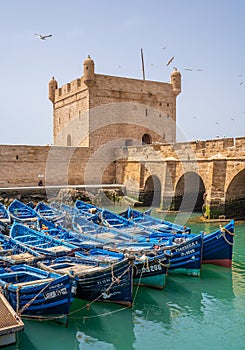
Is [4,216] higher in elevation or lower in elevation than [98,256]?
higher

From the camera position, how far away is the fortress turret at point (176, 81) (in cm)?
3167

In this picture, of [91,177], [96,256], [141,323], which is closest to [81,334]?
[141,323]

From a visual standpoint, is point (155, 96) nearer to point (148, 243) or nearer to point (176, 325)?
point (148, 243)

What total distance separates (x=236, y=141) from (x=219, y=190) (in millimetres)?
2565

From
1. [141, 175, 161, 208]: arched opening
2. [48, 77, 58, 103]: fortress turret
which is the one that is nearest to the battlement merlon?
[48, 77, 58, 103]: fortress turret

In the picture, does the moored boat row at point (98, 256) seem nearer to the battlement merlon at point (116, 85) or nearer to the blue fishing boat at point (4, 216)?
the blue fishing boat at point (4, 216)

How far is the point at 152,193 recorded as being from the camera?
2633 cm

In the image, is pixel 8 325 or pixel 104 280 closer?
pixel 8 325

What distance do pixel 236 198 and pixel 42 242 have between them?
36.1ft

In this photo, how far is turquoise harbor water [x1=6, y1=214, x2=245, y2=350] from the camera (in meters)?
8.04

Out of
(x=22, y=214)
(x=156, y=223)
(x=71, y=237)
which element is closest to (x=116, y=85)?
(x=22, y=214)

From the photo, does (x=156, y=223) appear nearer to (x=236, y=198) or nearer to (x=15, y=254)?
(x=15, y=254)

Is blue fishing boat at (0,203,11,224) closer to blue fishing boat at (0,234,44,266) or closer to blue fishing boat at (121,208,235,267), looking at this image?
blue fishing boat at (0,234,44,266)

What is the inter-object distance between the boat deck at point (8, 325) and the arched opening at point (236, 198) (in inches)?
546
